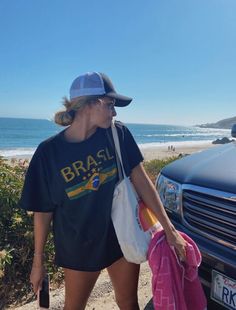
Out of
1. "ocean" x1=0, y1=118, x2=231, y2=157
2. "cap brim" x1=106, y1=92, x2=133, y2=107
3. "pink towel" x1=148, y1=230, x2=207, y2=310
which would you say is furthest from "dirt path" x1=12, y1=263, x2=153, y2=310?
"cap brim" x1=106, y1=92, x2=133, y2=107

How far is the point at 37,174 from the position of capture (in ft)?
6.28

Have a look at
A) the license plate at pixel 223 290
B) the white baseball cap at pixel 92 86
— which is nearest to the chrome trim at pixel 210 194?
the license plate at pixel 223 290

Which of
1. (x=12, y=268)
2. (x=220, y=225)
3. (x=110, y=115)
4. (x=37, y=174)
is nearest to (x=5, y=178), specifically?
(x=12, y=268)

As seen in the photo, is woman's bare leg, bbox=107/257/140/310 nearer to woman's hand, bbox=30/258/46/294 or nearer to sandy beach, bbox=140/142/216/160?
woman's hand, bbox=30/258/46/294

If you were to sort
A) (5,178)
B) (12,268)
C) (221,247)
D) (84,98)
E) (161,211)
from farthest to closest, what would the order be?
(5,178)
(12,268)
(221,247)
(161,211)
(84,98)

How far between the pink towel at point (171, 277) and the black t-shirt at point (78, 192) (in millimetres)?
280

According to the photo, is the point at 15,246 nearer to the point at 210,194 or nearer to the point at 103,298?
the point at 103,298

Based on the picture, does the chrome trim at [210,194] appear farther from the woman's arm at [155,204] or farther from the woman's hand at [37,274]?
the woman's hand at [37,274]

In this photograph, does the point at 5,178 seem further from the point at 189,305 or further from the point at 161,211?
the point at 189,305

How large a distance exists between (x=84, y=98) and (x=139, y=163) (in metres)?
0.50

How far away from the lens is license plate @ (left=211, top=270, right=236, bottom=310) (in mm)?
2119

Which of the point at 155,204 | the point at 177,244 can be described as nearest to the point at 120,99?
the point at 155,204

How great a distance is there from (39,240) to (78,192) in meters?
0.39

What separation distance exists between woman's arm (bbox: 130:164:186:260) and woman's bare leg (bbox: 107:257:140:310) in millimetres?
318
